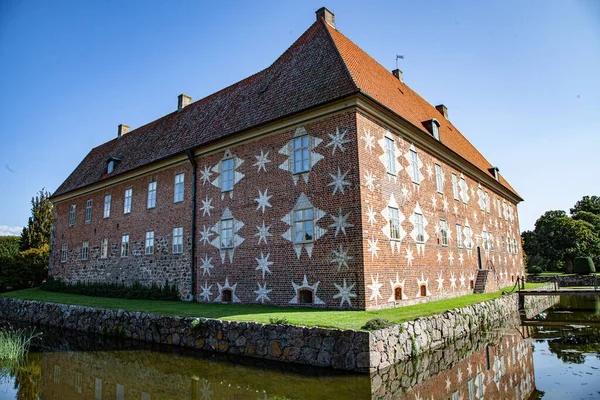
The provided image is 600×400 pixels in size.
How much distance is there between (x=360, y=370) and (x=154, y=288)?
1341 cm

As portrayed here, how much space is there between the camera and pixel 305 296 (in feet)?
42.9

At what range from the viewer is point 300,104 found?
14.0 metres

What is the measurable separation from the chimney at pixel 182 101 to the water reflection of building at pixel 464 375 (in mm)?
20598

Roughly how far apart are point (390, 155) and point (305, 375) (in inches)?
345

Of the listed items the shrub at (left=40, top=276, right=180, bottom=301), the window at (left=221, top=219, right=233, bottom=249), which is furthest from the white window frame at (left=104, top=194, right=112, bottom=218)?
the window at (left=221, top=219, right=233, bottom=249)

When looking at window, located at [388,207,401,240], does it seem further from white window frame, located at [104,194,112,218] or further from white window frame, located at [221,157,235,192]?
white window frame, located at [104,194,112,218]

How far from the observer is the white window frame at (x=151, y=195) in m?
20.4

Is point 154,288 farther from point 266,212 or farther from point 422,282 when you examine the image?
point 422,282

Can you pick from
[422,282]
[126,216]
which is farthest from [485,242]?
[126,216]

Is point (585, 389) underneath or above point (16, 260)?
underneath

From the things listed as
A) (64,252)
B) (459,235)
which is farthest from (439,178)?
(64,252)

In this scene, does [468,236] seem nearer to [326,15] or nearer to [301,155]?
[301,155]

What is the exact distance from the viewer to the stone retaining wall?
8578mm

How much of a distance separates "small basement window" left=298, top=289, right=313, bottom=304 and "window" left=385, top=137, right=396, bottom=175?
5.12m
